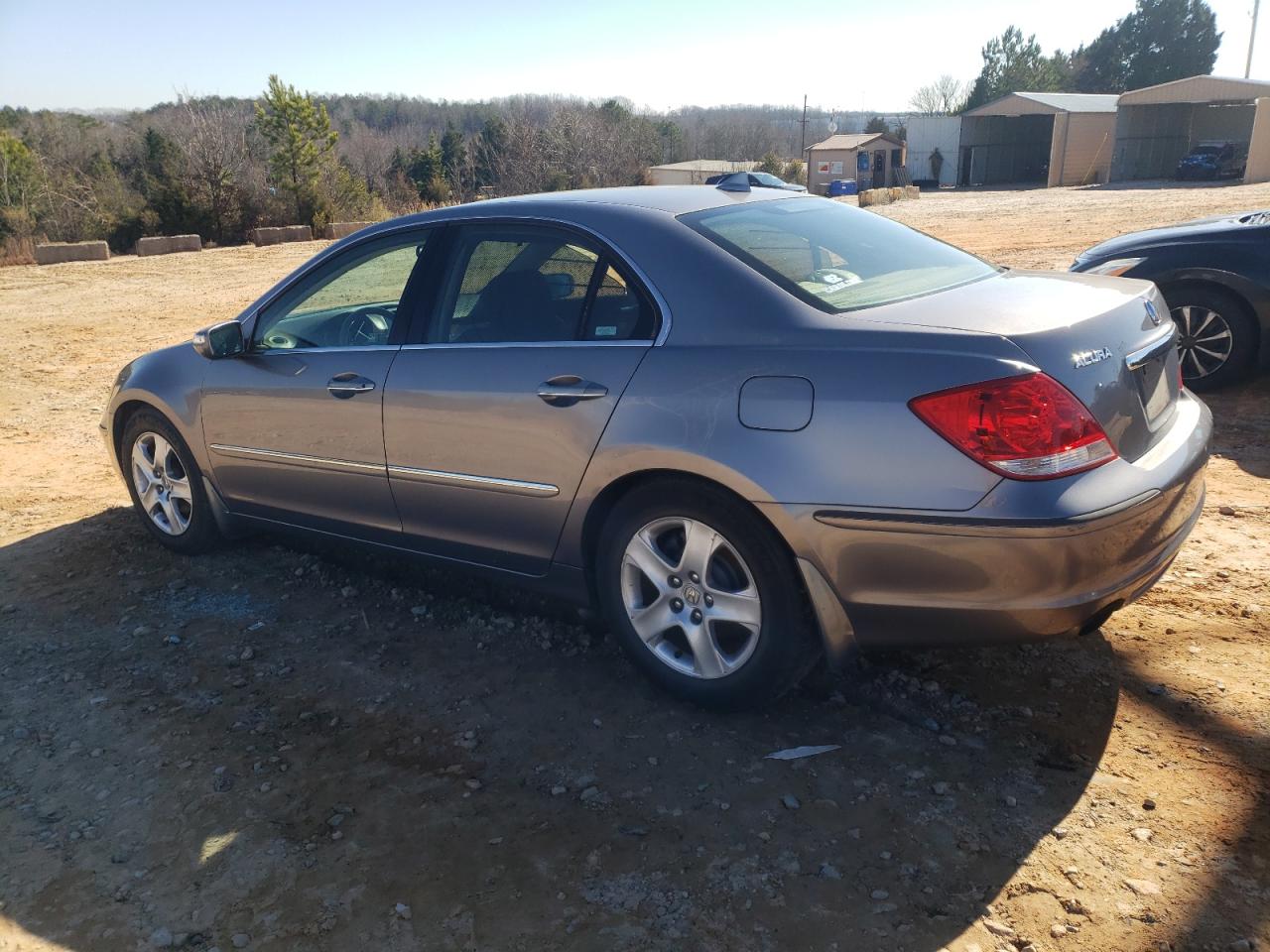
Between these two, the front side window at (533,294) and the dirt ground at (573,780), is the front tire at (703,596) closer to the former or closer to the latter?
the dirt ground at (573,780)

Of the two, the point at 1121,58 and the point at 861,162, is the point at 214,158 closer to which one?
the point at 861,162

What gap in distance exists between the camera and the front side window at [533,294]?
3.45m

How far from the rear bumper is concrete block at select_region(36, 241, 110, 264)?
22.9 m

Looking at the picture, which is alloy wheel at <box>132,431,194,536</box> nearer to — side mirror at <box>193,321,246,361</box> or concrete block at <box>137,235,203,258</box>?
side mirror at <box>193,321,246,361</box>

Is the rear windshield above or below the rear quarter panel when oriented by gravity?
above

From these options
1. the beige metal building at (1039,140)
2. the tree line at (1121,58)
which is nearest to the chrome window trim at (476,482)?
the beige metal building at (1039,140)

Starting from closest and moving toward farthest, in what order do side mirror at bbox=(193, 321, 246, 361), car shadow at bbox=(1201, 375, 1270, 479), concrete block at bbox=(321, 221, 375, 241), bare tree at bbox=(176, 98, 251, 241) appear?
1. side mirror at bbox=(193, 321, 246, 361)
2. car shadow at bbox=(1201, 375, 1270, 479)
3. concrete block at bbox=(321, 221, 375, 241)
4. bare tree at bbox=(176, 98, 251, 241)

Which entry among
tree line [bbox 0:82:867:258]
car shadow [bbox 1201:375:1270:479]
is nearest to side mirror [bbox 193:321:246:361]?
car shadow [bbox 1201:375:1270:479]

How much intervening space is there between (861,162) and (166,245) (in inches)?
1489

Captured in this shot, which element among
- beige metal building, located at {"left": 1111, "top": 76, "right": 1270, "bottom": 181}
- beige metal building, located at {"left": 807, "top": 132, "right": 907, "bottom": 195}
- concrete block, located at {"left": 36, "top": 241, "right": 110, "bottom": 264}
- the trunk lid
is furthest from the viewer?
beige metal building, located at {"left": 807, "top": 132, "right": 907, "bottom": 195}

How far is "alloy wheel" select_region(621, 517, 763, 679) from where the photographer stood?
10.4ft

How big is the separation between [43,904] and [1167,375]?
375cm

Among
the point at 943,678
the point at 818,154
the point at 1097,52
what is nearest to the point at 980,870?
the point at 943,678

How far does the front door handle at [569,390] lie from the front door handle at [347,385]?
3.03 feet
